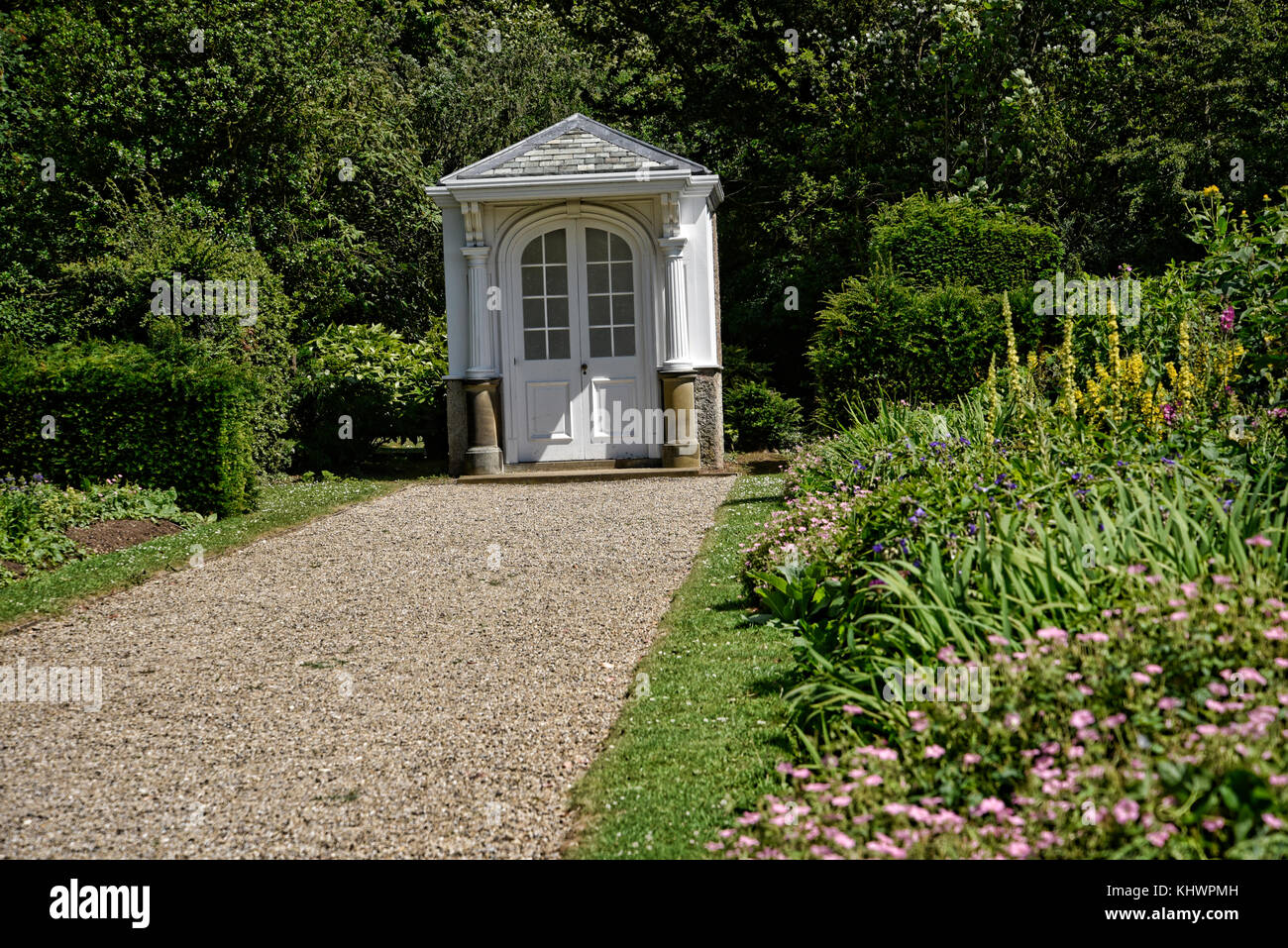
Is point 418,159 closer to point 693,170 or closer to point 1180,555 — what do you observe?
point 693,170

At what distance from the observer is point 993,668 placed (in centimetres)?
343

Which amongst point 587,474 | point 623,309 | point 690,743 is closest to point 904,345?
point 623,309

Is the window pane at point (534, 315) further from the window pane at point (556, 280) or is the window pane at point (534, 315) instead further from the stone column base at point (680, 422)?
the stone column base at point (680, 422)

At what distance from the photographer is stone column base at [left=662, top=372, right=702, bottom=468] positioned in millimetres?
13695

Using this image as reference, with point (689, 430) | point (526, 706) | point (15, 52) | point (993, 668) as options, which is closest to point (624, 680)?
point (526, 706)

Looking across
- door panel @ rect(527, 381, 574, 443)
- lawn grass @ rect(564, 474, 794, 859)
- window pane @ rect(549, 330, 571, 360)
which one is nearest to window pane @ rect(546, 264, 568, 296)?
window pane @ rect(549, 330, 571, 360)

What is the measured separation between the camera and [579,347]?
555 inches

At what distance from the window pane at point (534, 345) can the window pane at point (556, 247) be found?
89 centimetres

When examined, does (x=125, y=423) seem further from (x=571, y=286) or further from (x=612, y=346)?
(x=612, y=346)

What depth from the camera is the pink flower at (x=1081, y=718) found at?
113 inches

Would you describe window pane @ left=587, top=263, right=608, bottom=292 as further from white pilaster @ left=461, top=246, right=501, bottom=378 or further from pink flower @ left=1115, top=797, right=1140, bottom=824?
pink flower @ left=1115, top=797, right=1140, bottom=824

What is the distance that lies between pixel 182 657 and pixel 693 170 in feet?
31.5

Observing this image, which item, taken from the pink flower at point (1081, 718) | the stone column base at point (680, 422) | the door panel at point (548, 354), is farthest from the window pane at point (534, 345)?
the pink flower at point (1081, 718)
